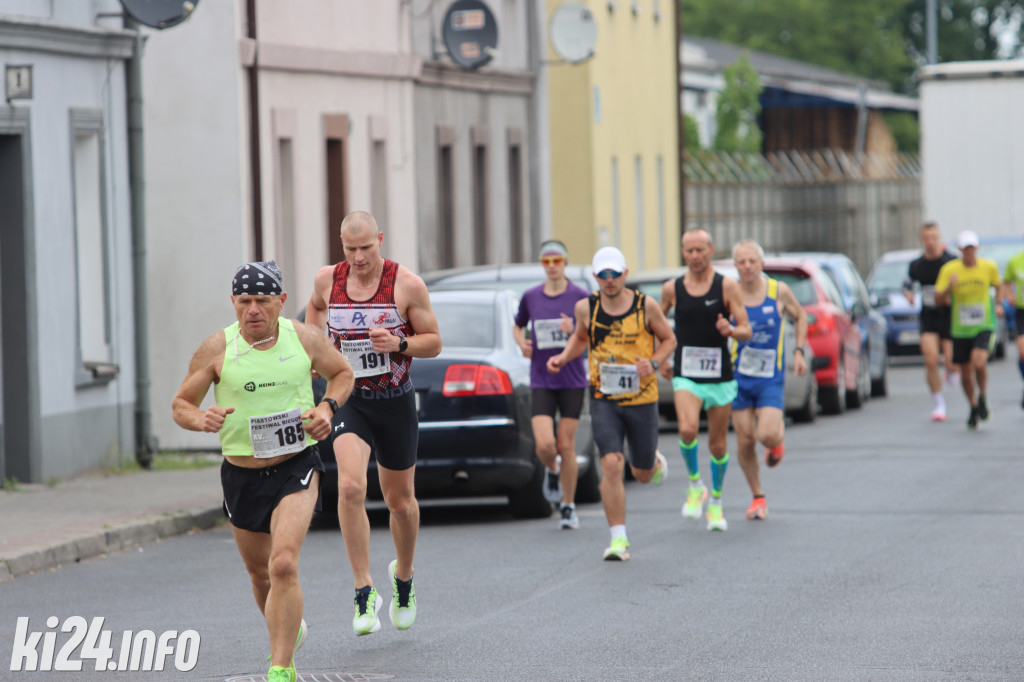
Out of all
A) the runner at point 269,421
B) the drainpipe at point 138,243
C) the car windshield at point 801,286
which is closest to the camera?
the runner at point 269,421

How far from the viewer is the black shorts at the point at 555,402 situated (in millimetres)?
13109

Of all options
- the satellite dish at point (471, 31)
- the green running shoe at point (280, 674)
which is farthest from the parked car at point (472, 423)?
the satellite dish at point (471, 31)

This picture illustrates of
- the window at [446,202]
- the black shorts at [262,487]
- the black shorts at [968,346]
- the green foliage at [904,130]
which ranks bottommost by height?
the black shorts at [968,346]

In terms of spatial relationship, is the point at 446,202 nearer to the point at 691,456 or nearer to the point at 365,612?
the point at 691,456

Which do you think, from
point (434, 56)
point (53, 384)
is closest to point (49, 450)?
point (53, 384)

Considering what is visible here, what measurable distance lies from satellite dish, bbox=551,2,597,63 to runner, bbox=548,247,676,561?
699 inches

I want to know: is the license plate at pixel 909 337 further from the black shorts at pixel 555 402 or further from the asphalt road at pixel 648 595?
the black shorts at pixel 555 402

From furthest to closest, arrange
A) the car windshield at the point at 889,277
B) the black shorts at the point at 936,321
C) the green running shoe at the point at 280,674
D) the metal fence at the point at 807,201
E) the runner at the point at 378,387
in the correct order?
the metal fence at the point at 807,201 → the car windshield at the point at 889,277 → the black shorts at the point at 936,321 → the runner at the point at 378,387 → the green running shoe at the point at 280,674

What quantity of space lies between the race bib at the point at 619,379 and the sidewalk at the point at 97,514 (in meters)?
3.37

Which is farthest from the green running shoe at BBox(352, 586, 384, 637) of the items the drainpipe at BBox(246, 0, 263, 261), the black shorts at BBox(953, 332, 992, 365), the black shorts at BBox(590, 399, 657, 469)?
the black shorts at BBox(953, 332, 992, 365)

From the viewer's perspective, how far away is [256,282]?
25.1 ft

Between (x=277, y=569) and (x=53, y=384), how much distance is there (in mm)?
9154

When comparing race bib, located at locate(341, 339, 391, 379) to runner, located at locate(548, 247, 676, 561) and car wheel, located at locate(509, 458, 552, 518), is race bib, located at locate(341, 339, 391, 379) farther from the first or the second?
car wheel, located at locate(509, 458, 552, 518)

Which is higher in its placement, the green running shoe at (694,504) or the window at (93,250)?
the window at (93,250)
